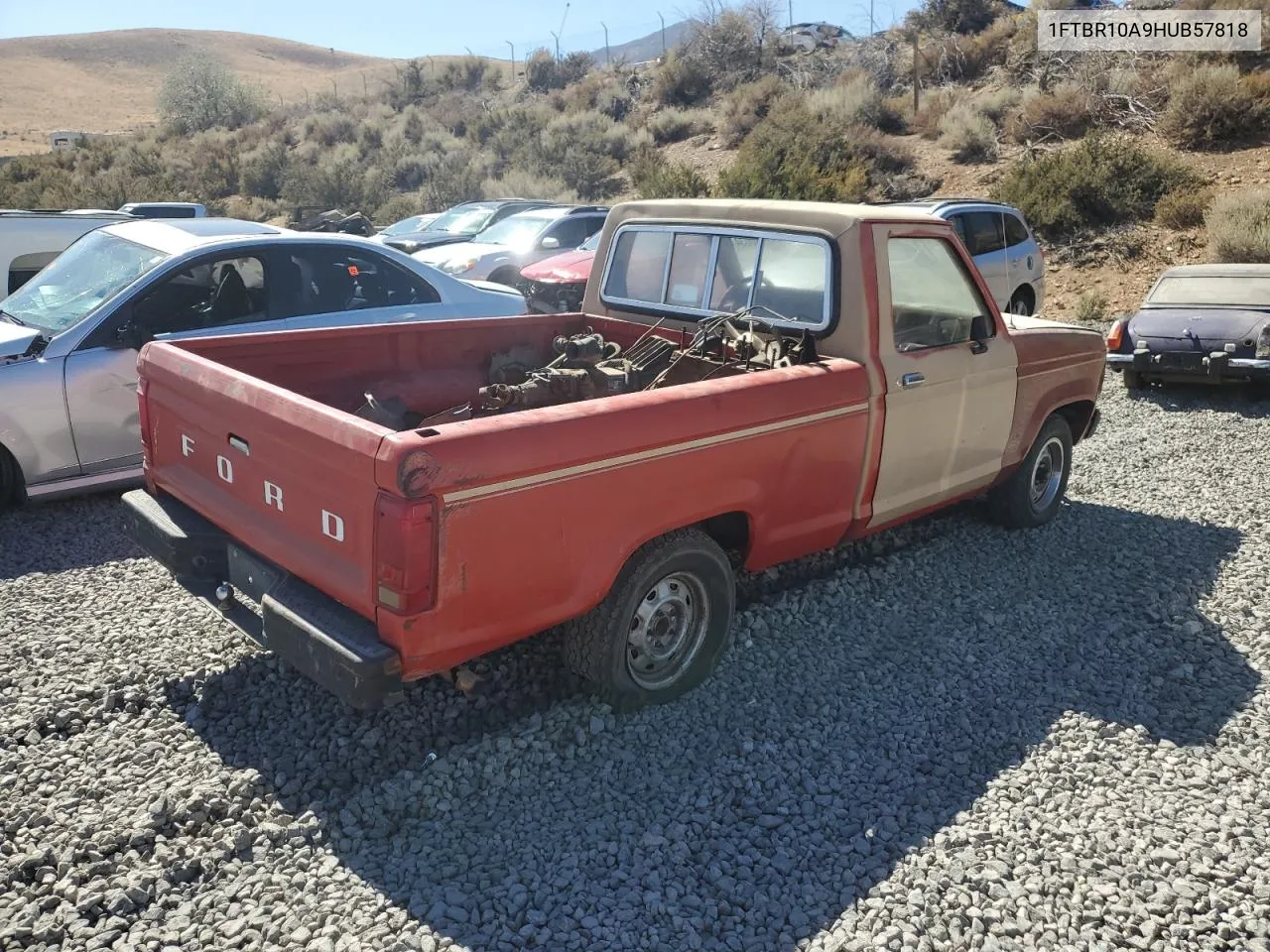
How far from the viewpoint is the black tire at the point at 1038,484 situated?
586 centimetres

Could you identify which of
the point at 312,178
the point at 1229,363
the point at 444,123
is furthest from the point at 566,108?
the point at 1229,363

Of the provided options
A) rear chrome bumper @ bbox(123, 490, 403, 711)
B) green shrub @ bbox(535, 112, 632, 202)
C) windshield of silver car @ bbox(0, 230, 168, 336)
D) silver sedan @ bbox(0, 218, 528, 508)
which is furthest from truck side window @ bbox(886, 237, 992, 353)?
green shrub @ bbox(535, 112, 632, 202)

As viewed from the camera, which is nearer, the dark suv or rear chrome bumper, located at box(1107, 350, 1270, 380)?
rear chrome bumper, located at box(1107, 350, 1270, 380)

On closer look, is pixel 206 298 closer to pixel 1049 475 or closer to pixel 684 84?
pixel 1049 475

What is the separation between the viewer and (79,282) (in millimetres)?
6547

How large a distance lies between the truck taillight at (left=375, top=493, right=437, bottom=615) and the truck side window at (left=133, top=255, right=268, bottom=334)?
156 inches

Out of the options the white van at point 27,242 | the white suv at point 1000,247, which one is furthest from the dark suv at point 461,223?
the white suv at point 1000,247

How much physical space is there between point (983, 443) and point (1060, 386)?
910 mm

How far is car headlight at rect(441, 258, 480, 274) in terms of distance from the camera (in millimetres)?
13203

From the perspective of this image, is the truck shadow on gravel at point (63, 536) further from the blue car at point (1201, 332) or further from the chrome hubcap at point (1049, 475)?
the blue car at point (1201, 332)

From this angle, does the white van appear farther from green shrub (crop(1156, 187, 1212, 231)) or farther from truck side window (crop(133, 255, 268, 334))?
green shrub (crop(1156, 187, 1212, 231))

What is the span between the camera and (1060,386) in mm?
5844

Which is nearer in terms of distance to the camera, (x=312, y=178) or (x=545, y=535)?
(x=545, y=535)

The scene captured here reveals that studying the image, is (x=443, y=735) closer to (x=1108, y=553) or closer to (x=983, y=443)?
(x=983, y=443)
